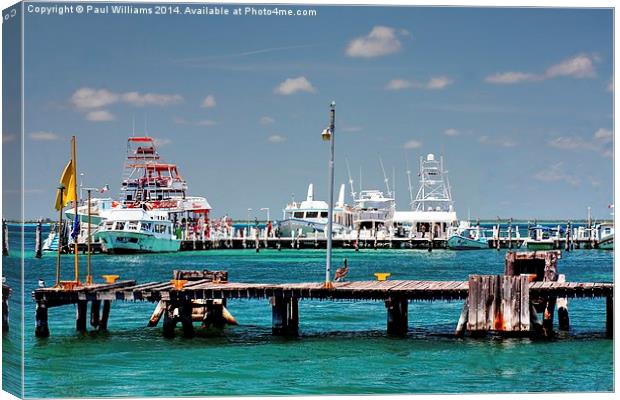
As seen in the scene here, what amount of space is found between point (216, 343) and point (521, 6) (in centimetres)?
1095

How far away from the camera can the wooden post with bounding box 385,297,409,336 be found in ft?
94.2

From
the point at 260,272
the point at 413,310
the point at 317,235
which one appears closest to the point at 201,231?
the point at 317,235

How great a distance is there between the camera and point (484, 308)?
26703 millimetres

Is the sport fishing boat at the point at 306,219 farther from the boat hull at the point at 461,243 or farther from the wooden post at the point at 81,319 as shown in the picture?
the wooden post at the point at 81,319

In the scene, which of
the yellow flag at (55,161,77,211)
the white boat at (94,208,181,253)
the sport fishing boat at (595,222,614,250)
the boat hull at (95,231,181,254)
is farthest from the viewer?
the sport fishing boat at (595,222,614,250)

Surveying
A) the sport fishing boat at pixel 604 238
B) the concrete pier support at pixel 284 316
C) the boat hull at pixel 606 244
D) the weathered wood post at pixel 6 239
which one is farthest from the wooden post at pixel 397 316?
the boat hull at pixel 606 244

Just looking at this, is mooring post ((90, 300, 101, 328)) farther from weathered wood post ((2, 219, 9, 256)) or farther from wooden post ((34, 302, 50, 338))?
weathered wood post ((2, 219, 9, 256))

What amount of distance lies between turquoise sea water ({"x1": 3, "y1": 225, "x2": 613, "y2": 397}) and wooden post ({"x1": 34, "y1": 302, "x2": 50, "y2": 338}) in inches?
7.3

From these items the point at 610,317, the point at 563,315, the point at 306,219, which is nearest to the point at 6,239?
the point at 610,317

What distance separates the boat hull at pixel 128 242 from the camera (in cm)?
8281

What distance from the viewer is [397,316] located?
28.9 metres

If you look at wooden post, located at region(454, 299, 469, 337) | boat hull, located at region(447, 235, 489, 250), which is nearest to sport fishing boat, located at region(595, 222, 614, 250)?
boat hull, located at region(447, 235, 489, 250)

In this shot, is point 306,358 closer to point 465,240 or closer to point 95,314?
→ point 95,314

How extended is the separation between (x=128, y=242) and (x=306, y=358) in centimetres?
5808
